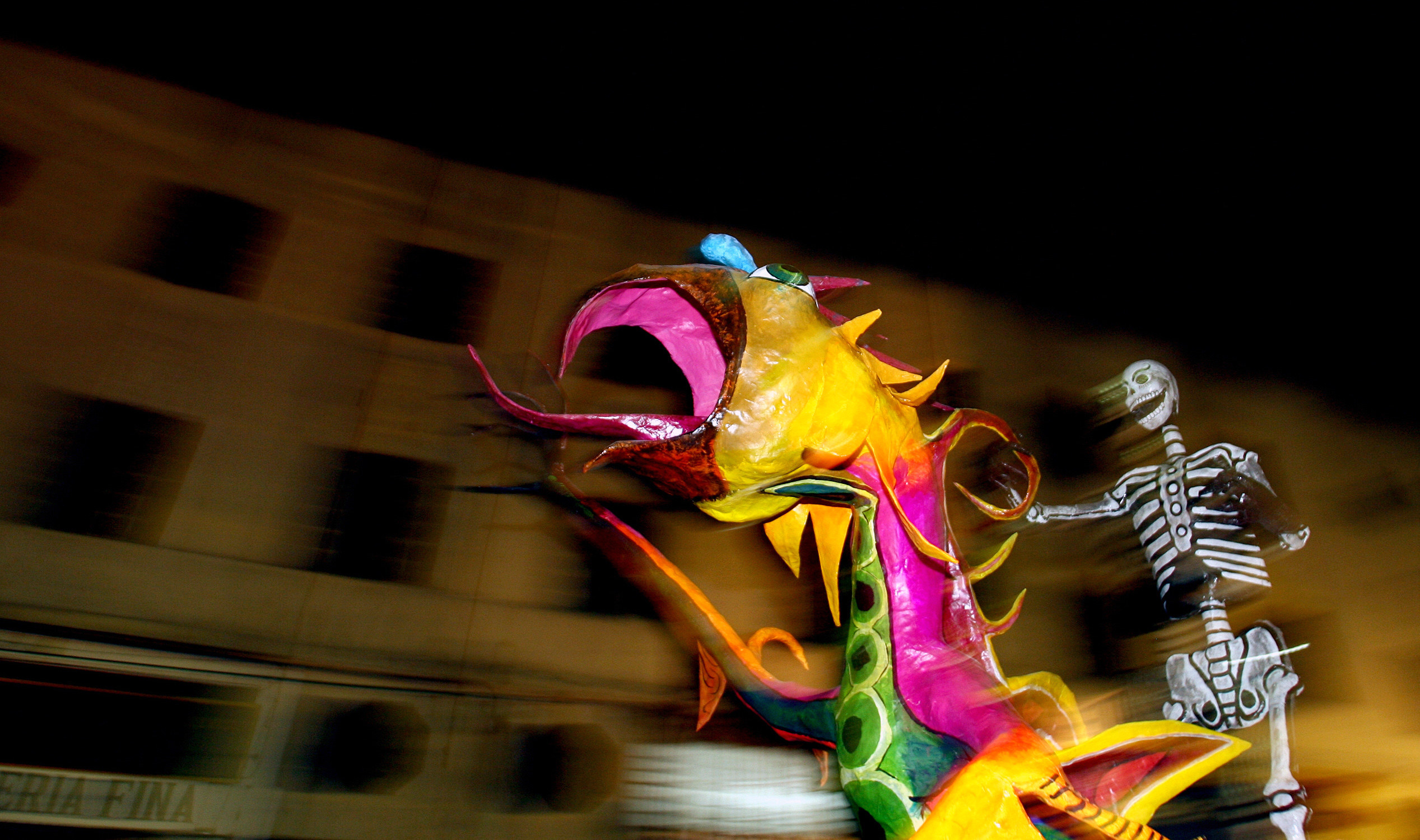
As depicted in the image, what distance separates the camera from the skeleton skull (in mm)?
3936

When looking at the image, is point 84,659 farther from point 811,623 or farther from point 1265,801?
point 1265,801

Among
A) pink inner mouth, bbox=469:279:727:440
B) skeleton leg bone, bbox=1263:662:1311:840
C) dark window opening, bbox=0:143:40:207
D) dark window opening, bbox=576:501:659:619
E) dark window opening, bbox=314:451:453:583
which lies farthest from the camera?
dark window opening, bbox=0:143:40:207

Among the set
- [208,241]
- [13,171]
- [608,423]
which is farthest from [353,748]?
[13,171]

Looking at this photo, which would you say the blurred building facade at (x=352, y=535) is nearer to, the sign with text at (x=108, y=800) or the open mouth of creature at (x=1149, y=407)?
the sign with text at (x=108, y=800)

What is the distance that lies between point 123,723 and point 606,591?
1.72m

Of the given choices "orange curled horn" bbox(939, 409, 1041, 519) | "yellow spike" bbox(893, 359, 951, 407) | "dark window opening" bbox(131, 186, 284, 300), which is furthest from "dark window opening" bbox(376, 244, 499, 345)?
"orange curled horn" bbox(939, 409, 1041, 519)

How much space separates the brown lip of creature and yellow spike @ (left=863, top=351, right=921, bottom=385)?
19.2 inches

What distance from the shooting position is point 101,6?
132 inches

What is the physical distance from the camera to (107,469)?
2918 mm

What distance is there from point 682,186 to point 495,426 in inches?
68.4

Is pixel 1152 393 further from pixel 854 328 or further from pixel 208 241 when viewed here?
pixel 208 241

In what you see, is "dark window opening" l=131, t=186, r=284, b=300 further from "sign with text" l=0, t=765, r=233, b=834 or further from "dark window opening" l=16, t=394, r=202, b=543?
"sign with text" l=0, t=765, r=233, b=834

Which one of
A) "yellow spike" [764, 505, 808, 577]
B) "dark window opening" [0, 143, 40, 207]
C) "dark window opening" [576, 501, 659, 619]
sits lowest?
"yellow spike" [764, 505, 808, 577]

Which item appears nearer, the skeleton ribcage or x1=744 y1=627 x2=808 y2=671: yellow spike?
x1=744 y1=627 x2=808 y2=671: yellow spike
